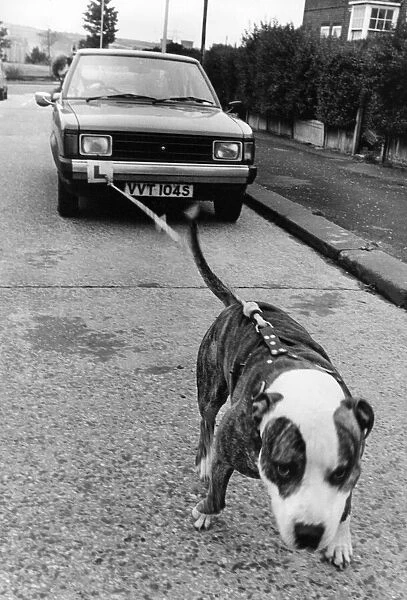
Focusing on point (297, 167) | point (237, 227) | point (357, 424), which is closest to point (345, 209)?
point (237, 227)

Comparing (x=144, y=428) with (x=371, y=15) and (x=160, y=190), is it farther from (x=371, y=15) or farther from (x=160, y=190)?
(x=371, y=15)

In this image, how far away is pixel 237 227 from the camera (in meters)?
7.98

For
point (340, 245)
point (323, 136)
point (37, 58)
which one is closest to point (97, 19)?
point (37, 58)

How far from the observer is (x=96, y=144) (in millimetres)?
7023

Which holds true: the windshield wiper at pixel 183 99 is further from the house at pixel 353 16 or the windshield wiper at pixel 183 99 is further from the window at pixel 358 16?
the window at pixel 358 16

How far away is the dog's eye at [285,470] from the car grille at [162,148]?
5.63 meters

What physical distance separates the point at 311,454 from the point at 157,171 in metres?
5.63

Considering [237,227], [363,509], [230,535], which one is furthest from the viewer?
[237,227]

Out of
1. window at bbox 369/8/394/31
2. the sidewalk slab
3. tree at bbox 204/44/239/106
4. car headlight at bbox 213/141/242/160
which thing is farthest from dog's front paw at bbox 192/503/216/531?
window at bbox 369/8/394/31

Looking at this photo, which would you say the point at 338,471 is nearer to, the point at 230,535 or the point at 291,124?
the point at 230,535

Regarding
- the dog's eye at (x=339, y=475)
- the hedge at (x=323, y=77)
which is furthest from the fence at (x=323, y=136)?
the dog's eye at (x=339, y=475)

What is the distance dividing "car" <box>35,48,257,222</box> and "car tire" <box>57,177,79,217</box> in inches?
0.4

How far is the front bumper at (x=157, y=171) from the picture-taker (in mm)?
7012

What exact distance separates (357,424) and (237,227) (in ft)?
20.4
